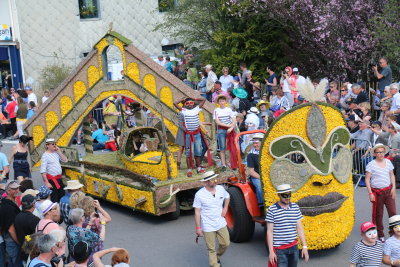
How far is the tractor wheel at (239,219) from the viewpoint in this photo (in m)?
10.9

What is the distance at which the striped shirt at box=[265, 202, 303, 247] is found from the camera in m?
8.48

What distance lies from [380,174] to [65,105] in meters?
8.17

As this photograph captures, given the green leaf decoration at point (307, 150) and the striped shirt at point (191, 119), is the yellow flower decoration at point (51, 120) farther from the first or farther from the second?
the green leaf decoration at point (307, 150)

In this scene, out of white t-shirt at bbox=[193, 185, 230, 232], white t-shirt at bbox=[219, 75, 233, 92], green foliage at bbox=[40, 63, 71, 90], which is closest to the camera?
white t-shirt at bbox=[193, 185, 230, 232]

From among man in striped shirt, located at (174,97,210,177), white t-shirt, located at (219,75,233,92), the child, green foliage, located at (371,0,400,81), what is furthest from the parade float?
white t-shirt, located at (219,75,233,92)

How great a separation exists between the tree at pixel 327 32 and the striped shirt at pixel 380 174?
10271 millimetres

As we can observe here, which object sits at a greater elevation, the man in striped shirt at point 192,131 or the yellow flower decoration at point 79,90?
the yellow flower decoration at point 79,90

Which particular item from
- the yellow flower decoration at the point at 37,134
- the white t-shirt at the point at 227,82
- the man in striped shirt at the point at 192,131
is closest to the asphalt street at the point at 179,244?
the man in striped shirt at the point at 192,131

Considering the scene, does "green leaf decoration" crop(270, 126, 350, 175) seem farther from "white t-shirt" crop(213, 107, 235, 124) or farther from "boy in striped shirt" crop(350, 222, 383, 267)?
"white t-shirt" crop(213, 107, 235, 124)

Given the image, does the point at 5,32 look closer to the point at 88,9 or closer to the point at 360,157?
the point at 88,9

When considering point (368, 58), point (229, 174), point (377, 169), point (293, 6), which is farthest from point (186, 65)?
point (377, 169)

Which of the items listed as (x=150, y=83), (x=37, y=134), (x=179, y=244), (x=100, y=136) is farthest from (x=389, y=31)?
(x=179, y=244)

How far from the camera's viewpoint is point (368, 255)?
7.84 meters

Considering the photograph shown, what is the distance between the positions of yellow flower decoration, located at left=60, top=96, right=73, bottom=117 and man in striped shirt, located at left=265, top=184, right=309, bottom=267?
8454 millimetres
